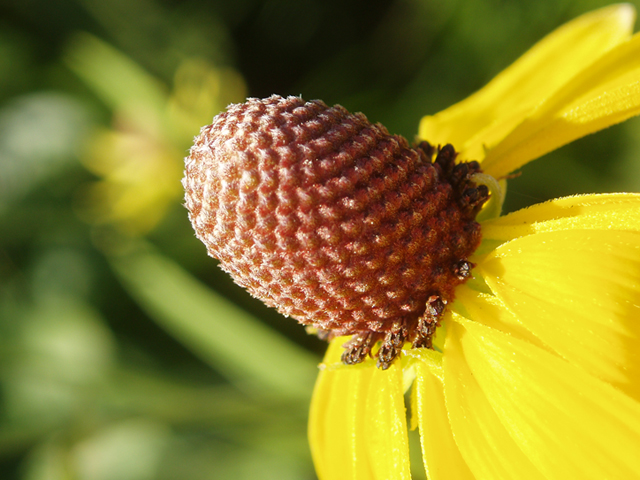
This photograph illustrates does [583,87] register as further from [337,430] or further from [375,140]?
[337,430]

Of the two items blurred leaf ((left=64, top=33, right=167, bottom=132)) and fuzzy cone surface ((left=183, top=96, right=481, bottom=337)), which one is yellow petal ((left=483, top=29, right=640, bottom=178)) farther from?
blurred leaf ((left=64, top=33, right=167, bottom=132))

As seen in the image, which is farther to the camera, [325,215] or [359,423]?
[359,423]

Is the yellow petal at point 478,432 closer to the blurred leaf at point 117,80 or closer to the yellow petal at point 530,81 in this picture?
the yellow petal at point 530,81

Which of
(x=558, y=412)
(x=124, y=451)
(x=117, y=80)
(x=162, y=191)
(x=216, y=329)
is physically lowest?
(x=124, y=451)

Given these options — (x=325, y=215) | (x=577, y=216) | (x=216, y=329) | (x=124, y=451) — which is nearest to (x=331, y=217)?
(x=325, y=215)

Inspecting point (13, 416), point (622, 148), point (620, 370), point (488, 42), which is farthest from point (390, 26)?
point (13, 416)

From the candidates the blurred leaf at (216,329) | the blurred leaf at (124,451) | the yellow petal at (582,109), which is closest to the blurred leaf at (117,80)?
the blurred leaf at (216,329)

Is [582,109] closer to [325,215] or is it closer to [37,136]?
[325,215]

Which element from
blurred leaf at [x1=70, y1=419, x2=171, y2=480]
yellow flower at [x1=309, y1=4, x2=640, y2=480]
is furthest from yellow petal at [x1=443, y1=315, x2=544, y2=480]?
blurred leaf at [x1=70, y1=419, x2=171, y2=480]
